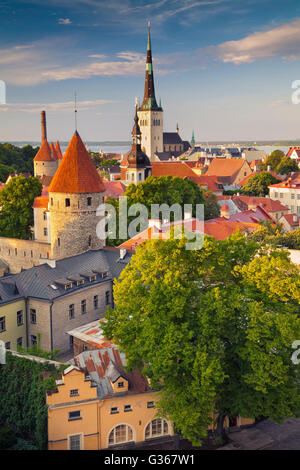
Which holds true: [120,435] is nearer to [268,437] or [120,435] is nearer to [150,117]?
[268,437]

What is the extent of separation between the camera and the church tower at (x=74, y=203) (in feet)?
124

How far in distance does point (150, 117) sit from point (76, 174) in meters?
102

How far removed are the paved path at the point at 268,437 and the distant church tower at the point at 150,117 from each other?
4399 inches

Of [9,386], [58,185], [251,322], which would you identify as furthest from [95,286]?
[251,322]

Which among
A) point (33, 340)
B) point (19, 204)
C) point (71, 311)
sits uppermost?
point (19, 204)

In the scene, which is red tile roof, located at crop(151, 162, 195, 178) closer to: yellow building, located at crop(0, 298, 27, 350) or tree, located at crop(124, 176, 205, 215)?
tree, located at crop(124, 176, 205, 215)

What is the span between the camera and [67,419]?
861 inches

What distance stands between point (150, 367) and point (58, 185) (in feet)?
67.0

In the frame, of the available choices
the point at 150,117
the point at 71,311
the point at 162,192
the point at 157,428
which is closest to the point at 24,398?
the point at 157,428

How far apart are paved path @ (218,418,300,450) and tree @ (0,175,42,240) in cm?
3687

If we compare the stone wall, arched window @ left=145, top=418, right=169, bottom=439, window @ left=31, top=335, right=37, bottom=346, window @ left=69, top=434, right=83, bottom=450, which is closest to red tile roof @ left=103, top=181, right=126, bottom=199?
the stone wall

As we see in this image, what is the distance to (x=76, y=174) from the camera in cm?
3775

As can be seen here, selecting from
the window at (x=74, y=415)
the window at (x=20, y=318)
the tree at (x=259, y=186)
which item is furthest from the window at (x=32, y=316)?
the tree at (x=259, y=186)
